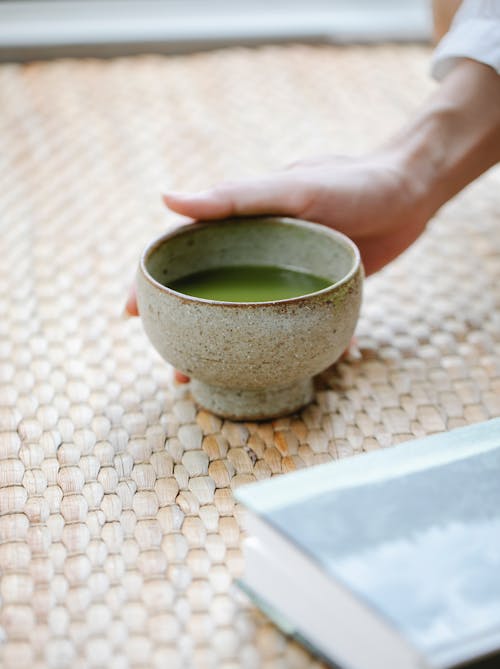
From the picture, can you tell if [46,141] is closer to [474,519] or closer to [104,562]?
[104,562]

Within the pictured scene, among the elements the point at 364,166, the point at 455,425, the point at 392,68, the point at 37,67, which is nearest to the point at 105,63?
the point at 37,67

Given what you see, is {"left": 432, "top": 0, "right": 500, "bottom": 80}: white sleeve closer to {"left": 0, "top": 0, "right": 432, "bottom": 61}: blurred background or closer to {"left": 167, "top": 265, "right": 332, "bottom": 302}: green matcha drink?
{"left": 167, "top": 265, "right": 332, "bottom": 302}: green matcha drink

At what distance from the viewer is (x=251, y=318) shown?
56 cm

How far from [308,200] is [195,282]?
0.12 m

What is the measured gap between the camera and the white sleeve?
0.76 m

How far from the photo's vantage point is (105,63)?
1312 mm

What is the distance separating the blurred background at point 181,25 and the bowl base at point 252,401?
2.62 feet

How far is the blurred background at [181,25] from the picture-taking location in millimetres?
1332

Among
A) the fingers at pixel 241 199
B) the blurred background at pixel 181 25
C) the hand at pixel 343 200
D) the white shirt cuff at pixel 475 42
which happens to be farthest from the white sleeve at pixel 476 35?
the blurred background at pixel 181 25

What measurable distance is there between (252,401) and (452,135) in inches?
13.2

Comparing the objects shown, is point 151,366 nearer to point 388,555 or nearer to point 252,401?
point 252,401

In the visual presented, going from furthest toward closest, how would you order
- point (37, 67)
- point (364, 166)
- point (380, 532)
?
point (37, 67) < point (364, 166) < point (380, 532)

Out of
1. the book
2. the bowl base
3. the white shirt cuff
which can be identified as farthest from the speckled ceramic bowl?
the white shirt cuff

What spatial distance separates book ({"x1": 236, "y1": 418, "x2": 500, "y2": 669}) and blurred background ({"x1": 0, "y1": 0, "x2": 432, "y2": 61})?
943mm
